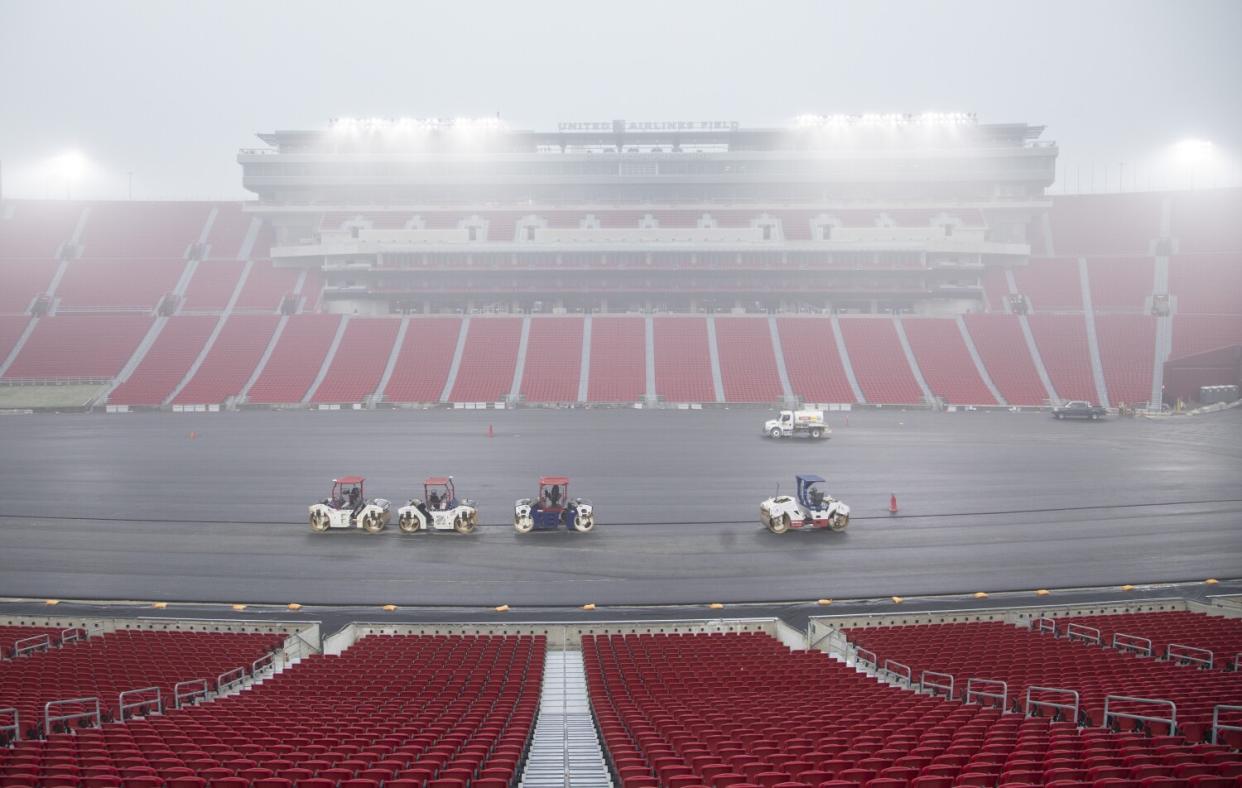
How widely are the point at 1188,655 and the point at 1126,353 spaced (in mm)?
61209

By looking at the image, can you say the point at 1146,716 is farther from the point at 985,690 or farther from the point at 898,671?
the point at 898,671

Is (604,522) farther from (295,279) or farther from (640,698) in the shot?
(295,279)

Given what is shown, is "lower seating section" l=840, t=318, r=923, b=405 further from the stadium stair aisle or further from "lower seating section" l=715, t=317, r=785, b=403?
the stadium stair aisle

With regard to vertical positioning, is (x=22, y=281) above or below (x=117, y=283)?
below

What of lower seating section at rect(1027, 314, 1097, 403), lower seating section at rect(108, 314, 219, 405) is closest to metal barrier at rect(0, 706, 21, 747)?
lower seating section at rect(108, 314, 219, 405)

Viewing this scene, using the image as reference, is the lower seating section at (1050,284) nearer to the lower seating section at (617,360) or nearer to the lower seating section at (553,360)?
the lower seating section at (617,360)

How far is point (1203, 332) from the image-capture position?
66.6 meters

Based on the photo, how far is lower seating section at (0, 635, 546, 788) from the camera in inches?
278

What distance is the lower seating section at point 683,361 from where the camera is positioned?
65.8 m

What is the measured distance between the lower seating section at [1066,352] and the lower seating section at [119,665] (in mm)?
62537

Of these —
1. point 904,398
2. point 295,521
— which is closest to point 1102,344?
point 904,398

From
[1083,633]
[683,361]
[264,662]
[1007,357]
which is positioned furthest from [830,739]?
[1007,357]

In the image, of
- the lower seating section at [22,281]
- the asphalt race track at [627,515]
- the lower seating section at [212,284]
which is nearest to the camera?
Result: the asphalt race track at [627,515]

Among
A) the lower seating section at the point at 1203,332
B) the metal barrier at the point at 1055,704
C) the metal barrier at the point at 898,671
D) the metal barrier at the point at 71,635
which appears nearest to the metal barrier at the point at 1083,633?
the metal barrier at the point at 898,671
